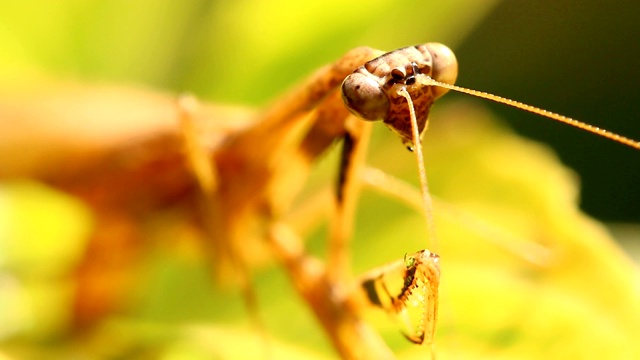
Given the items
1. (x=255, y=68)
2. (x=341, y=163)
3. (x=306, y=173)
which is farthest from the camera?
(x=255, y=68)

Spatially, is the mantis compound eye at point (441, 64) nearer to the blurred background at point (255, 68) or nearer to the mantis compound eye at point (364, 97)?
the mantis compound eye at point (364, 97)

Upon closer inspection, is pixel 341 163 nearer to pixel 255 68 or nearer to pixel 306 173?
pixel 306 173

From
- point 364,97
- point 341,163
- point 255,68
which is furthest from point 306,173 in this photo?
point 255,68

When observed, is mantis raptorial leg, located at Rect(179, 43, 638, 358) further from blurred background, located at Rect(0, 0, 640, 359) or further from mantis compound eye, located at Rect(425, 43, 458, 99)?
blurred background, located at Rect(0, 0, 640, 359)

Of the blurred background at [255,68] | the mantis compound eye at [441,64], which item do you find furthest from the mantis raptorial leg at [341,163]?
the blurred background at [255,68]

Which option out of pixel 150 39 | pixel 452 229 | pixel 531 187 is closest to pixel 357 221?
pixel 452 229

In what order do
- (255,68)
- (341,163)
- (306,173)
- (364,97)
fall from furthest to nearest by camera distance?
1. (255,68)
2. (306,173)
3. (341,163)
4. (364,97)

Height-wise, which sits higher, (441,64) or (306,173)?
(306,173)

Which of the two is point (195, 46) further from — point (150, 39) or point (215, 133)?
point (215, 133)
